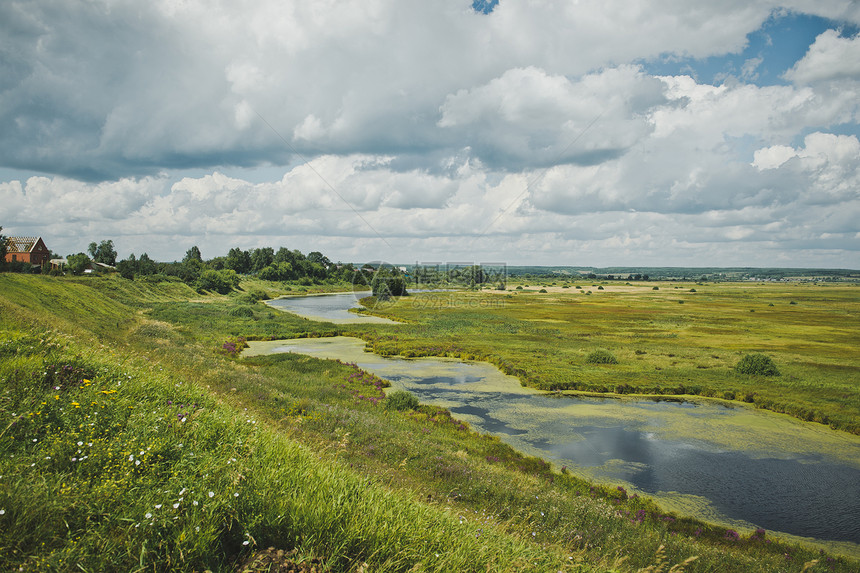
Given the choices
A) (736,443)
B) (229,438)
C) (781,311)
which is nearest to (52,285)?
(229,438)

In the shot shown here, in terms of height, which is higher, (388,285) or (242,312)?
(388,285)

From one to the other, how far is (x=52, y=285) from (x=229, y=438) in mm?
46509

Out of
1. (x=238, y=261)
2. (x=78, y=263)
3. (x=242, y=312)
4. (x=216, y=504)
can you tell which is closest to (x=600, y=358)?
(x=216, y=504)

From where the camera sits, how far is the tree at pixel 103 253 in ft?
373

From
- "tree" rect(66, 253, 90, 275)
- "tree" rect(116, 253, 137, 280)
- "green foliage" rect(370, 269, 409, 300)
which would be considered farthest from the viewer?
"green foliage" rect(370, 269, 409, 300)

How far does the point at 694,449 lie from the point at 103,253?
13878 cm

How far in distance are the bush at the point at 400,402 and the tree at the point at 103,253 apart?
407 feet

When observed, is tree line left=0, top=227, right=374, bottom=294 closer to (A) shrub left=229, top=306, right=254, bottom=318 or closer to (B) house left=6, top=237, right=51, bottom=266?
(B) house left=6, top=237, right=51, bottom=266

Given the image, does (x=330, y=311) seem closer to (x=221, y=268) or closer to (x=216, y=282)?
(x=216, y=282)

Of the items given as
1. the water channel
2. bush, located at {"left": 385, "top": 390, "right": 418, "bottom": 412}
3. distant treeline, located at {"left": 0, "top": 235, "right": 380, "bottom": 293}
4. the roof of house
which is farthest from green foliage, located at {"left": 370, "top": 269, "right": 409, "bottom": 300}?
bush, located at {"left": 385, "top": 390, "right": 418, "bottom": 412}

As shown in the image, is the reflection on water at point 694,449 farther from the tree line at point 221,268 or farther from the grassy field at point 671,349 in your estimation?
the tree line at point 221,268

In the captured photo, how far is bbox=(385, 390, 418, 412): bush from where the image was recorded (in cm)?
2209

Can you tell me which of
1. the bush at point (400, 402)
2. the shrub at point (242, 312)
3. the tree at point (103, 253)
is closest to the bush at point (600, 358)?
the bush at point (400, 402)

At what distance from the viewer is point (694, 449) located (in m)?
18.8
